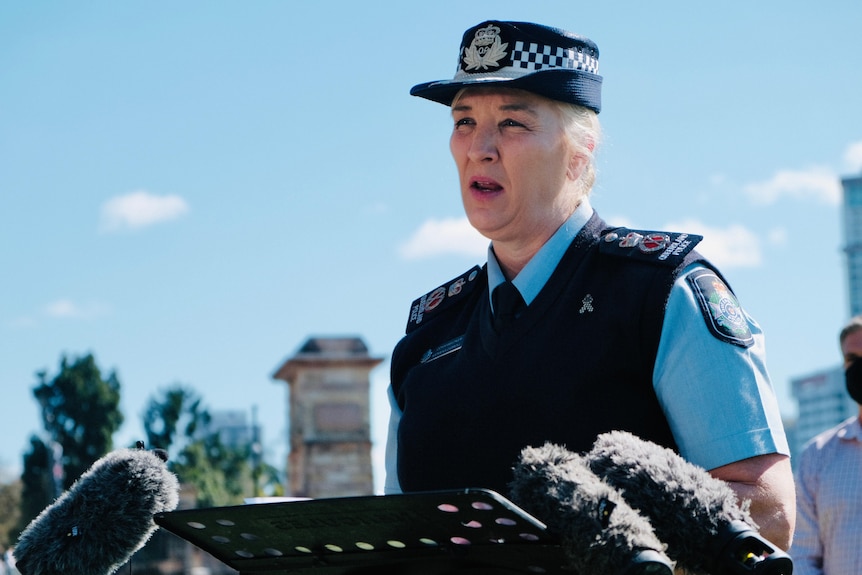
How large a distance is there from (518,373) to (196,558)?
15044 millimetres

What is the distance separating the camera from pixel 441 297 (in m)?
3.07

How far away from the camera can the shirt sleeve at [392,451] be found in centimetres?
284

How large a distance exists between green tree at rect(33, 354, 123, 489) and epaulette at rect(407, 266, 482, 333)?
19.1 m

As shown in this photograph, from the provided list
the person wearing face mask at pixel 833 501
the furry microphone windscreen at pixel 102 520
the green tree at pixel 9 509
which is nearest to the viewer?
the furry microphone windscreen at pixel 102 520

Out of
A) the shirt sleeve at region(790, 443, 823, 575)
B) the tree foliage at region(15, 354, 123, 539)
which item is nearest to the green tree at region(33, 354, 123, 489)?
the tree foliage at region(15, 354, 123, 539)

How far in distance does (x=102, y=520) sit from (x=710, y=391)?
1.09 meters

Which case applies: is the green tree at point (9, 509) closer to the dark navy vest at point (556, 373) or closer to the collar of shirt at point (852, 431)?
the collar of shirt at point (852, 431)

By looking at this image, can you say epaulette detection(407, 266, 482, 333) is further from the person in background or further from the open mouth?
the open mouth

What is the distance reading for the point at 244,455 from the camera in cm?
3894

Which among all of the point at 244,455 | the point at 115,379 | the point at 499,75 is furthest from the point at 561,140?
the point at 244,455

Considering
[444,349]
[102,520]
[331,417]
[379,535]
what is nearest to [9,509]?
[331,417]

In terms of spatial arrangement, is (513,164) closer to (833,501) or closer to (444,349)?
(444,349)

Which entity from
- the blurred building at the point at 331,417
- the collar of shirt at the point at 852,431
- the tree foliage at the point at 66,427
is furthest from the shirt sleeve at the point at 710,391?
the tree foliage at the point at 66,427

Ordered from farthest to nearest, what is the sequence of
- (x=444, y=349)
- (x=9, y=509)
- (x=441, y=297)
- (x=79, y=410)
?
1. (x=9, y=509)
2. (x=79, y=410)
3. (x=441, y=297)
4. (x=444, y=349)
